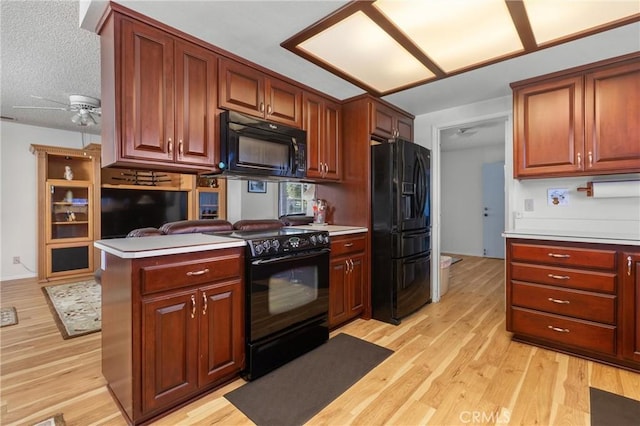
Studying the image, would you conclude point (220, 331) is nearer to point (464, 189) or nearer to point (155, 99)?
point (155, 99)

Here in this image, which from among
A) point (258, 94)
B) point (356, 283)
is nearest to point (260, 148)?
point (258, 94)

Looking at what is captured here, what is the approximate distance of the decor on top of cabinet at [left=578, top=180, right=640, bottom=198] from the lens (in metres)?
2.34

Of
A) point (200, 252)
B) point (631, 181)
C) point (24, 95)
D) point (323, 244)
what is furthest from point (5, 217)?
point (631, 181)

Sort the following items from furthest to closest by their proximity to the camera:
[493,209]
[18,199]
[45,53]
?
[493,209]
[18,199]
[45,53]

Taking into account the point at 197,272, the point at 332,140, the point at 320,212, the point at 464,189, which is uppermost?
the point at 332,140

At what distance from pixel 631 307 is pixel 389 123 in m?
2.47

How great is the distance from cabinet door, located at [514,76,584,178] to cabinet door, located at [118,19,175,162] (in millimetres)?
2891

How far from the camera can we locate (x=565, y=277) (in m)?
2.23

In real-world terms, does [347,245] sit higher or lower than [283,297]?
higher

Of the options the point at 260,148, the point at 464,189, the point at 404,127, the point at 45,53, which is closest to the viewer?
the point at 260,148

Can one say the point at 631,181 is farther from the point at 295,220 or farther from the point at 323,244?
the point at 295,220

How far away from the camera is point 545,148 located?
2574mm

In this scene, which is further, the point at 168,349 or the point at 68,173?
the point at 68,173

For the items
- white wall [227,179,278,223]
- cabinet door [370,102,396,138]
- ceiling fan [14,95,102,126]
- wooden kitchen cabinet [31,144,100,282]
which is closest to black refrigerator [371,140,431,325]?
cabinet door [370,102,396,138]
